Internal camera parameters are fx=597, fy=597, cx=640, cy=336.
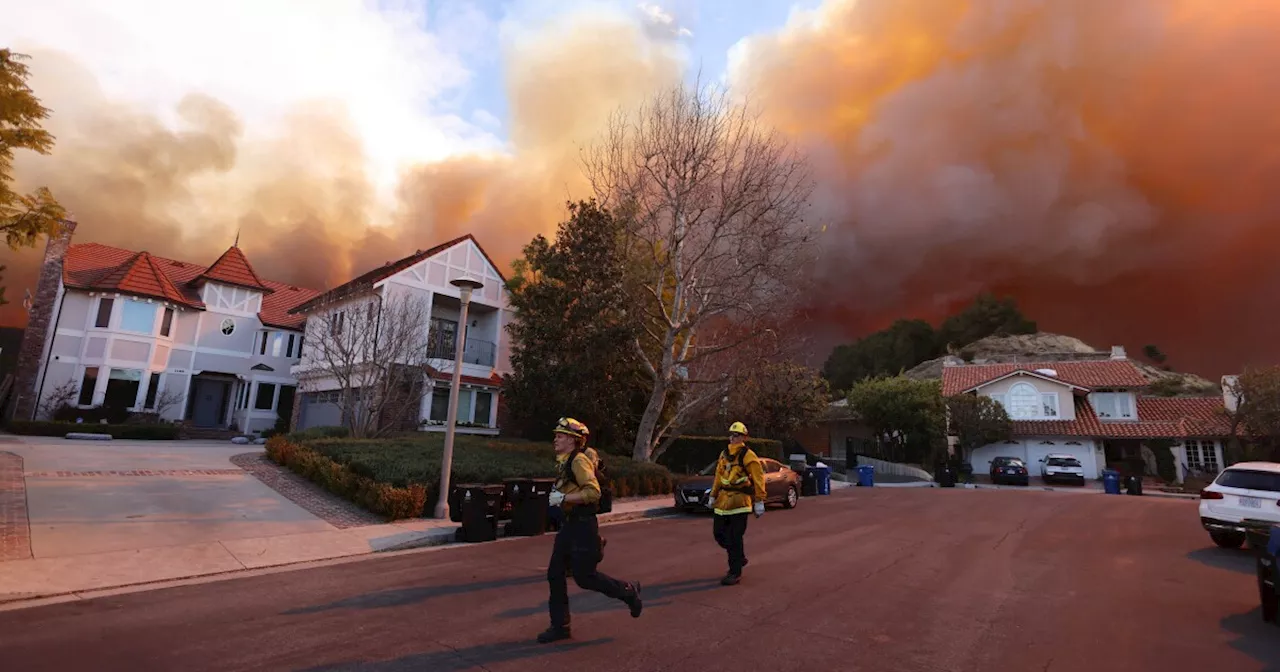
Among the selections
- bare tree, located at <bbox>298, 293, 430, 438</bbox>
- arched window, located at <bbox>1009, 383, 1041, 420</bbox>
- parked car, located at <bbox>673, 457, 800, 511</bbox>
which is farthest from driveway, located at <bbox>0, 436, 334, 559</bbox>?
arched window, located at <bbox>1009, 383, 1041, 420</bbox>

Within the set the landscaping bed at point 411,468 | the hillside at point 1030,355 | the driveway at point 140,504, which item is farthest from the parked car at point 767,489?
the hillside at point 1030,355

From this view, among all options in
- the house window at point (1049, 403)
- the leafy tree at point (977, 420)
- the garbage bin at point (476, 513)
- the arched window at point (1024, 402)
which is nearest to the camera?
the garbage bin at point (476, 513)

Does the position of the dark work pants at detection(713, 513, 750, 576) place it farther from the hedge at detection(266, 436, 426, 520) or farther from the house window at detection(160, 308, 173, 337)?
the house window at detection(160, 308, 173, 337)

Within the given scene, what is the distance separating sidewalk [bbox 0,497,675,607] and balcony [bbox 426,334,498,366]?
15.3m

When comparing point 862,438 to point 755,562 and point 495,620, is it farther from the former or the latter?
point 495,620

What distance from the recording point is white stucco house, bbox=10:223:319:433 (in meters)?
27.3

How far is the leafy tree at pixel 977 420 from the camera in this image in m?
35.4

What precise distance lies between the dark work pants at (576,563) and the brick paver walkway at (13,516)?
7.75 metres

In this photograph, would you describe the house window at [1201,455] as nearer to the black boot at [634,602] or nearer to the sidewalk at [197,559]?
the sidewalk at [197,559]

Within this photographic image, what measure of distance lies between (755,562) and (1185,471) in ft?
133

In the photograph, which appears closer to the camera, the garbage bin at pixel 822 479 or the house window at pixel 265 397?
the garbage bin at pixel 822 479

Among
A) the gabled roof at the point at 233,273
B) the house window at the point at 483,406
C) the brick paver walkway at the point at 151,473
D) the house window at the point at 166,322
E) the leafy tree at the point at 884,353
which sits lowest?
the brick paver walkway at the point at 151,473

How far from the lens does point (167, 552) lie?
855 centimetres

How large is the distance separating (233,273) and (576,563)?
36641 millimetres
